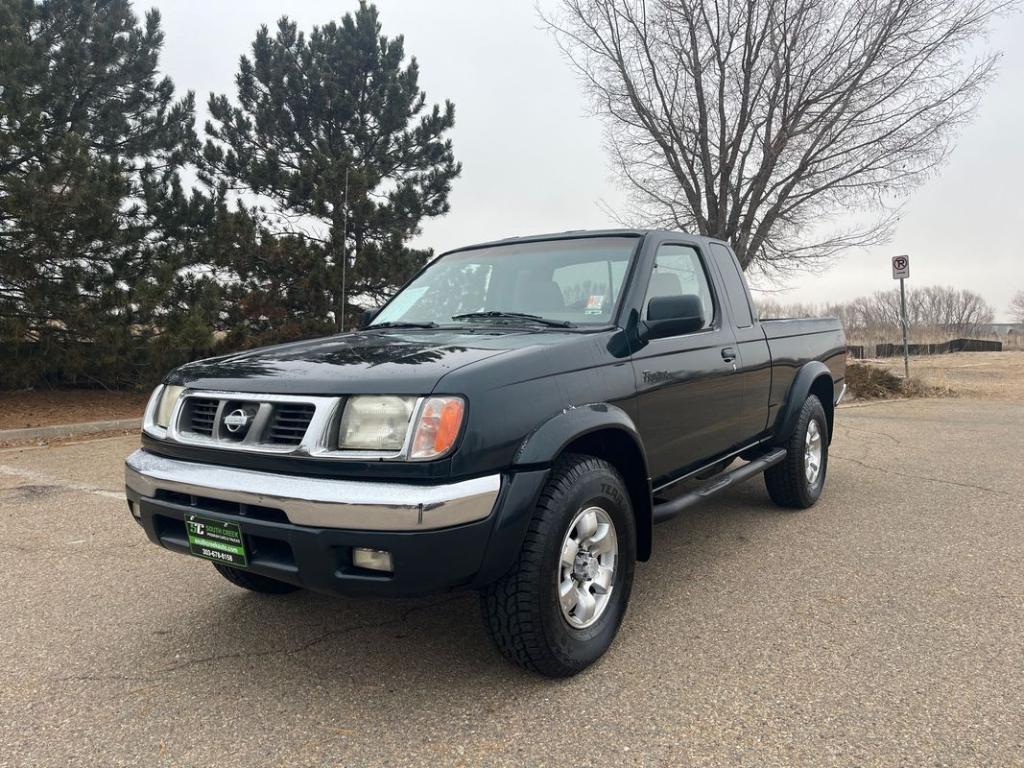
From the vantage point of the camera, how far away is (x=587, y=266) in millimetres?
3553

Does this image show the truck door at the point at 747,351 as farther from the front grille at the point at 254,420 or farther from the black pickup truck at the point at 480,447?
the front grille at the point at 254,420

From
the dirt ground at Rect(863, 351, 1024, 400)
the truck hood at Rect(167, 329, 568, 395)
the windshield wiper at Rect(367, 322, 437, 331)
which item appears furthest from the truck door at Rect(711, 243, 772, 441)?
the dirt ground at Rect(863, 351, 1024, 400)

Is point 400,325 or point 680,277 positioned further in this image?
point 680,277

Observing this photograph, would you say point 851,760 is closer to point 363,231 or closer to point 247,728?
point 247,728

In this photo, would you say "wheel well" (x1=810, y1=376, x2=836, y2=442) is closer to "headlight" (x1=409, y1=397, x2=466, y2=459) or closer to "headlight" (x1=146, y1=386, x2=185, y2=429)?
"headlight" (x1=409, y1=397, x2=466, y2=459)

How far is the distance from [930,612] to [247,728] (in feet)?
9.50

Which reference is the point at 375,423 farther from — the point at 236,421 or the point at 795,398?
Result: the point at 795,398

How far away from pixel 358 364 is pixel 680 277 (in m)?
2.03

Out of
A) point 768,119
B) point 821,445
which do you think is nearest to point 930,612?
point 821,445

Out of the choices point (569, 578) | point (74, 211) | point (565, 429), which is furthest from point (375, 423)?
point (74, 211)

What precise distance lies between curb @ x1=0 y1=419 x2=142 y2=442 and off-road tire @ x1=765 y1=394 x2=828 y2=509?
813 centimetres

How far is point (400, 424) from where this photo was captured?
230 cm

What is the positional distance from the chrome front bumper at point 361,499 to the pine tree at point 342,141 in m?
11.4

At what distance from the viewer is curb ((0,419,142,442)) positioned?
8398 mm
